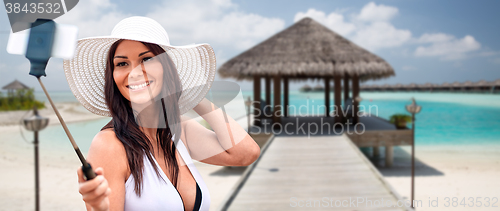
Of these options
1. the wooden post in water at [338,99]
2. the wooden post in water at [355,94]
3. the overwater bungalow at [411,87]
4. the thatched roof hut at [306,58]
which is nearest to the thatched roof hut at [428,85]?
the overwater bungalow at [411,87]

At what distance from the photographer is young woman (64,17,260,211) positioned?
25.4 inches

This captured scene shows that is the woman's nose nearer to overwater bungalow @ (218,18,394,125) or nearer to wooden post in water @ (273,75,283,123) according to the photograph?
overwater bungalow @ (218,18,394,125)

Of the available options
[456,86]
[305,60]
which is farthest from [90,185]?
[456,86]

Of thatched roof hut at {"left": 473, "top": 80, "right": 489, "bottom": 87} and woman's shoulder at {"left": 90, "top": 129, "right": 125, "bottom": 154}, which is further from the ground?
thatched roof hut at {"left": 473, "top": 80, "right": 489, "bottom": 87}

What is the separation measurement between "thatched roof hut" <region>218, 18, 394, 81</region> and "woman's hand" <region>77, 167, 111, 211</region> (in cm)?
669

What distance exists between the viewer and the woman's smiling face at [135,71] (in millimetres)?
686

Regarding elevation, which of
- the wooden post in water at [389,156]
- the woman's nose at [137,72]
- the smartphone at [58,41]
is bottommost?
the wooden post in water at [389,156]

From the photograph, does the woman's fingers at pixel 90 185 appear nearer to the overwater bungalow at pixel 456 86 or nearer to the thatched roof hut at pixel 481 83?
the thatched roof hut at pixel 481 83

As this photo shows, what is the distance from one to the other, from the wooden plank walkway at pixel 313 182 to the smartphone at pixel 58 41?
2.86 meters

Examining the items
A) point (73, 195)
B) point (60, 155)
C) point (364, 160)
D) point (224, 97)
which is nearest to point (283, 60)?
point (364, 160)

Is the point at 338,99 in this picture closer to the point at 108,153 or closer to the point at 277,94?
the point at 277,94

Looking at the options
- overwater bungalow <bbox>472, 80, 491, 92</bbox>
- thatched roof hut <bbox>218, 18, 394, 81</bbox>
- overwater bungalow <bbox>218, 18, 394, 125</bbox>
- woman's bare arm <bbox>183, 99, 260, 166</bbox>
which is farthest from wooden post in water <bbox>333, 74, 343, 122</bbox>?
overwater bungalow <bbox>472, 80, 491, 92</bbox>

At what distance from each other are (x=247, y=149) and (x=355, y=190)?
10.1ft

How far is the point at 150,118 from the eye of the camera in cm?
77
